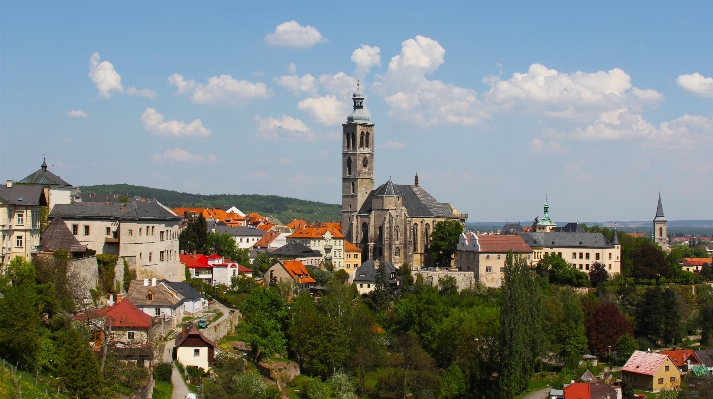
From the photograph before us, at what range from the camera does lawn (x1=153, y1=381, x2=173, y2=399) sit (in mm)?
42284

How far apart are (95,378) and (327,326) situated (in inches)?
979

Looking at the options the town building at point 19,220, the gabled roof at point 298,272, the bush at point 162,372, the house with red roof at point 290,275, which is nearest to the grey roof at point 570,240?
the gabled roof at point 298,272

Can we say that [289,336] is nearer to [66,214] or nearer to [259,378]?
[259,378]

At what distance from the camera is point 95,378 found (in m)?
38.2

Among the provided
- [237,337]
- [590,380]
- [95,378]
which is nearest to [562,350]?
[590,380]

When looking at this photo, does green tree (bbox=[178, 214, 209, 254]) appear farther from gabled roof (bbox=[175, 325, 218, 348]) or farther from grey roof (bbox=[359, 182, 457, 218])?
gabled roof (bbox=[175, 325, 218, 348])

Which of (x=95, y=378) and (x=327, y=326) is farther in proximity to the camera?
(x=327, y=326)

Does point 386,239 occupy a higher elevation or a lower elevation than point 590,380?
higher

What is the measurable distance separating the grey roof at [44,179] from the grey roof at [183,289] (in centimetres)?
945

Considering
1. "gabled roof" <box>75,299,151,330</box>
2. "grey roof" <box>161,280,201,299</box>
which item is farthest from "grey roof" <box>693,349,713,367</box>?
"gabled roof" <box>75,299,151,330</box>

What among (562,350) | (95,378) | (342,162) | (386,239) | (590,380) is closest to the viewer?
(95,378)

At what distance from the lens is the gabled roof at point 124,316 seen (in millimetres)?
47094

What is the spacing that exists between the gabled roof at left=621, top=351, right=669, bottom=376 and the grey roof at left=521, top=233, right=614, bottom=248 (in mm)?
29373

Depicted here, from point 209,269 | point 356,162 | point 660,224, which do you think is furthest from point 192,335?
point 660,224
